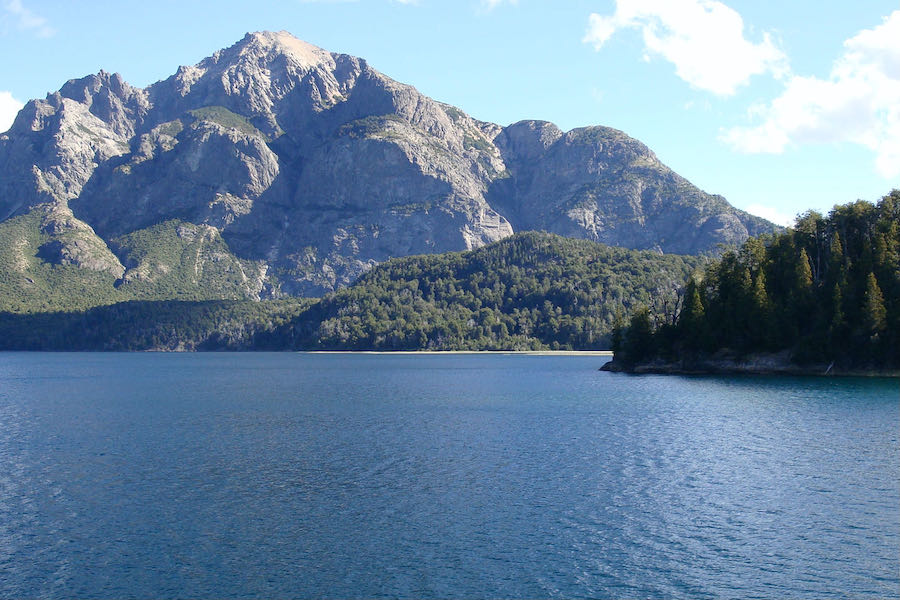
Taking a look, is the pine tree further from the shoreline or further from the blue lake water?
the blue lake water

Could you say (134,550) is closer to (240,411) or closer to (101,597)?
(101,597)

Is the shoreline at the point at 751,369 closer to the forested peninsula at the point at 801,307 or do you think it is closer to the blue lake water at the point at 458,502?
the forested peninsula at the point at 801,307

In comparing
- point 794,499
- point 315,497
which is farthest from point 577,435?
point 315,497

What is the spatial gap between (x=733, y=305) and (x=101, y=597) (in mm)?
119221

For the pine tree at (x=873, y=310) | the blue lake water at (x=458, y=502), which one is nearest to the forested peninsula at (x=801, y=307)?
Answer: the pine tree at (x=873, y=310)

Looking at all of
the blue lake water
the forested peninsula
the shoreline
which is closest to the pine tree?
the forested peninsula

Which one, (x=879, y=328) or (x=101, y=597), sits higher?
(x=879, y=328)

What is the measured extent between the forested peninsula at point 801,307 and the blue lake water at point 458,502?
33.1m

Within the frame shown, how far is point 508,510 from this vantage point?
4191cm

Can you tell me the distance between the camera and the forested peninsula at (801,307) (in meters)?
115

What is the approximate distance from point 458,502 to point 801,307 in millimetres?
97577

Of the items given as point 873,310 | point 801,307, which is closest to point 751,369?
point 801,307

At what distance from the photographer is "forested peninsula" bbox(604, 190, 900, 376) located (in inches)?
4537

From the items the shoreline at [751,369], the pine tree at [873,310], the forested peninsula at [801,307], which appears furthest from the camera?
the shoreline at [751,369]
